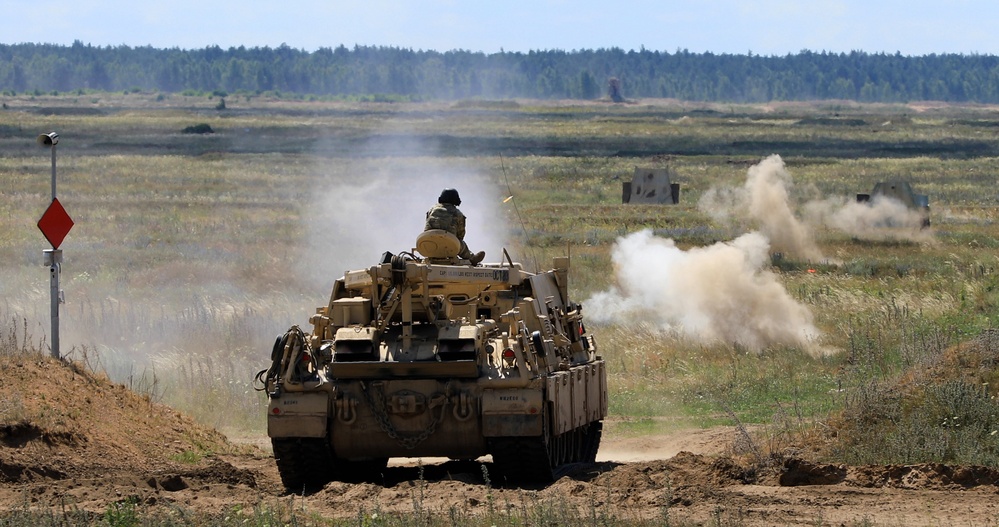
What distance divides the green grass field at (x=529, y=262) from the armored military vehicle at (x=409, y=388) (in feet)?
10.9

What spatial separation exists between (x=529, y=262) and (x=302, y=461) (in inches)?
853

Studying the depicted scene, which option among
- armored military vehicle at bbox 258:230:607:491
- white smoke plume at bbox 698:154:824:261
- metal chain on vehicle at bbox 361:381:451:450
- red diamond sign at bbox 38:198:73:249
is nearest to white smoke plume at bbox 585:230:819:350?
white smoke plume at bbox 698:154:824:261

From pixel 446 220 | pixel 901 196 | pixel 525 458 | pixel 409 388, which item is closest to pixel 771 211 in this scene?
pixel 901 196

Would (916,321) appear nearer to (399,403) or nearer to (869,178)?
(399,403)

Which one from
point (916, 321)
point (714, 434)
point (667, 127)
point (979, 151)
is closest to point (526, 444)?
point (714, 434)

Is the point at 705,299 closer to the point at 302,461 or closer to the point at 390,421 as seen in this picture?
the point at 390,421

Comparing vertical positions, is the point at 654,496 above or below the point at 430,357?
below

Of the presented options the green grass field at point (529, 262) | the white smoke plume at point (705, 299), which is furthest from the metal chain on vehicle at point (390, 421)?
the white smoke plume at point (705, 299)

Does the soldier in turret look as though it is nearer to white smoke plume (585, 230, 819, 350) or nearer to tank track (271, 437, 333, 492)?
tank track (271, 437, 333, 492)

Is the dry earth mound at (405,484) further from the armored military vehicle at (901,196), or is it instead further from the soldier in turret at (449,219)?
the armored military vehicle at (901,196)

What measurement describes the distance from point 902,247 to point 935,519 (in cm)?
3243

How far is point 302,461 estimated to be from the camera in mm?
15883

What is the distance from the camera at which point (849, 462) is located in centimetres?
1614

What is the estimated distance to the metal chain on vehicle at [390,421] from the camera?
15.7 metres
